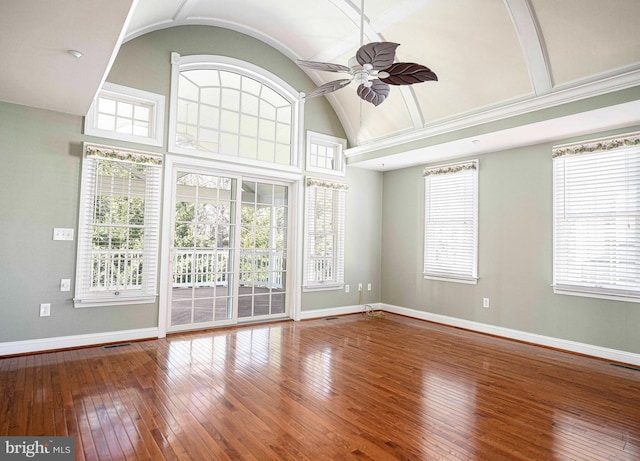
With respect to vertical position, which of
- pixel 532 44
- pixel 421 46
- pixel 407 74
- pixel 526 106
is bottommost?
pixel 407 74

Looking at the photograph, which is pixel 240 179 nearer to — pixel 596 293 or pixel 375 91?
pixel 375 91

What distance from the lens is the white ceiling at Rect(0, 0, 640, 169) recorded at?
269 centimetres

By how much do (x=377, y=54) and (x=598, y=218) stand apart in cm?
341

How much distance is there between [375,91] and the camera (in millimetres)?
3506

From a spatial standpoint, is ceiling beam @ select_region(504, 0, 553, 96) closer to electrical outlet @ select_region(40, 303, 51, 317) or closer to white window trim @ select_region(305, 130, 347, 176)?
white window trim @ select_region(305, 130, 347, 176)

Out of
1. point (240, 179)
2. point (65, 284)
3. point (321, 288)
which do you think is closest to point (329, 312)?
point (321, 288)

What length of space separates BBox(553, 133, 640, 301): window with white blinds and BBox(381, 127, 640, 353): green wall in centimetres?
13

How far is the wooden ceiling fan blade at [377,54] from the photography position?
2674 mm

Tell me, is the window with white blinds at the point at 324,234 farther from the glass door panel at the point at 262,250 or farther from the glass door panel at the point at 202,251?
the glass door panel at the point at 202,251

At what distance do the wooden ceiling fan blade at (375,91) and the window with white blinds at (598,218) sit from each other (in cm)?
260

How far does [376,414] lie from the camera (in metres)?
2.68
